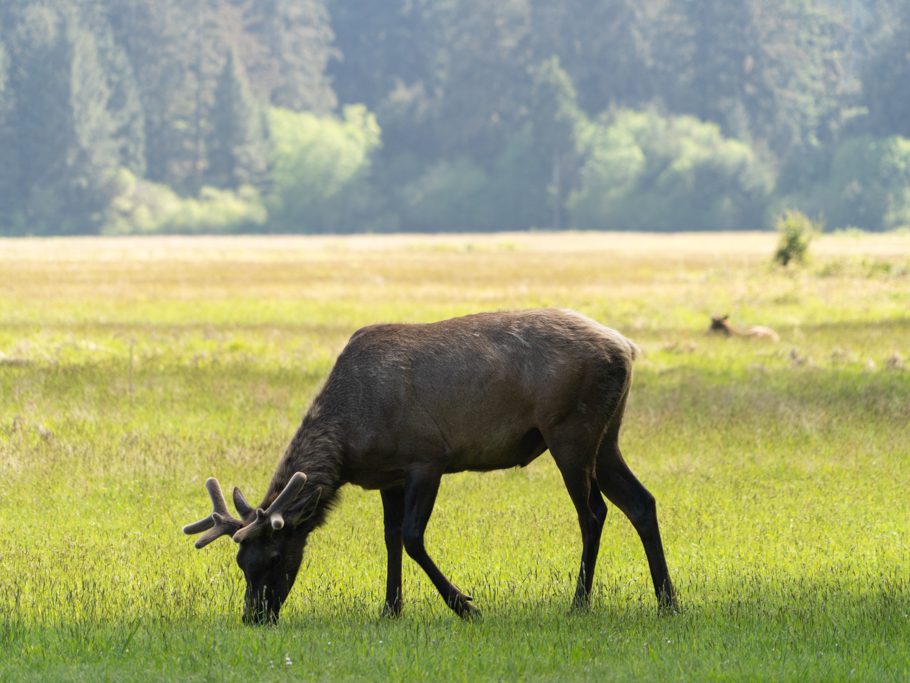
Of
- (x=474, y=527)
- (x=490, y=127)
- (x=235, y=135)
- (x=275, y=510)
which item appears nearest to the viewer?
(x=275, y=510)

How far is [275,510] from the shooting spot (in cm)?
794

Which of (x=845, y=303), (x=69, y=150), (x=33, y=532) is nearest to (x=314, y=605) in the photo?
(x=33, y=532)

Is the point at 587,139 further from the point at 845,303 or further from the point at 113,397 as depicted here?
the point at 113,397

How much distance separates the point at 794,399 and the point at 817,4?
4329 inches

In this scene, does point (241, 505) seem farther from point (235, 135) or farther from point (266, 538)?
point (235, 135)

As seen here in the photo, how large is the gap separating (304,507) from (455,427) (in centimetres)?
105

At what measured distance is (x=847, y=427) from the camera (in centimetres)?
1512

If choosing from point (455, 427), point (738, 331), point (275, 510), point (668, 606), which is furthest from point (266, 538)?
point (738, 331)

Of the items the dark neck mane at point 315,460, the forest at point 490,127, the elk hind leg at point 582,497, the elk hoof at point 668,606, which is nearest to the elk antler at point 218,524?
the dark neck mane at point 315,460

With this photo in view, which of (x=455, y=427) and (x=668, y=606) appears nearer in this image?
(x=668, y=606)

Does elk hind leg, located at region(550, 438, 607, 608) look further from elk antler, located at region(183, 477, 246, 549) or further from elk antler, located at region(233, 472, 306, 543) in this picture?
elk antler, located at region(183, 477, 246, 549)

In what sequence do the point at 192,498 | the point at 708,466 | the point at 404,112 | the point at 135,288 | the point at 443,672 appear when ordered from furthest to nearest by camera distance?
the point at 404,112
the point at 135,288
the point at 708,466
the point at 192,498
the point at 443,672

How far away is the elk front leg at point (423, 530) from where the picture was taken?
811 cm

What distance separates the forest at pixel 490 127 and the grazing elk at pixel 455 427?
3610 inches
